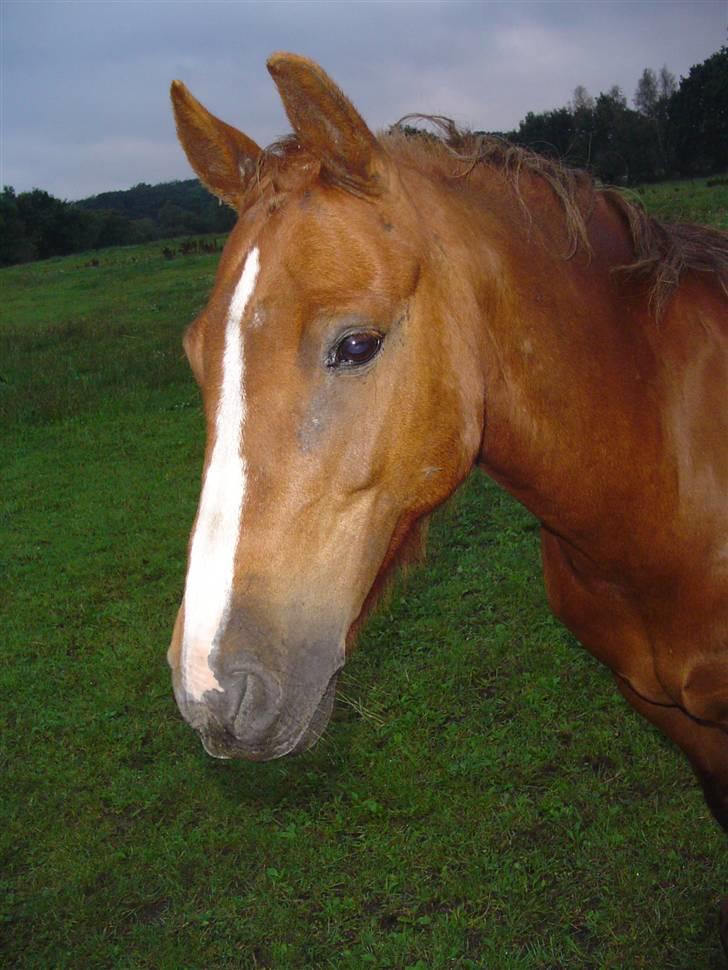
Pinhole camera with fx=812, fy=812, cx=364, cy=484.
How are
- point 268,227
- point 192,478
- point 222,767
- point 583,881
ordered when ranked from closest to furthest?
point 268,227
point 583,881
point 222,767
point 192,478

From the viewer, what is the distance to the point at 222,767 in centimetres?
442

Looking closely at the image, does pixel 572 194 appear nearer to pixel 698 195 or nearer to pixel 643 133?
pixel 643 133

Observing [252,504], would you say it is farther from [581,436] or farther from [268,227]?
[581,436]

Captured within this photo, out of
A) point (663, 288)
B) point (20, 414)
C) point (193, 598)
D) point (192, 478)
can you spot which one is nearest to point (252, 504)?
point (193, 598)

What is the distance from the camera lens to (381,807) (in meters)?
3.96

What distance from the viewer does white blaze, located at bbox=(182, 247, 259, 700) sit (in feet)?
5.29

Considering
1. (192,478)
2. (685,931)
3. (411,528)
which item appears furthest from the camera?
(192,478)

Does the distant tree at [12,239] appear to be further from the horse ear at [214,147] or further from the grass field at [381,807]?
Answer: the horse ear at [214,147]

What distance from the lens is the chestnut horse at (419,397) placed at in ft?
5.52

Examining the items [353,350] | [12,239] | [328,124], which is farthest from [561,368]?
[12,239]

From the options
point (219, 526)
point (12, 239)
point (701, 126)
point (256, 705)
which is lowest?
point (256, 705)

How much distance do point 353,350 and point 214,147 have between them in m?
0.89

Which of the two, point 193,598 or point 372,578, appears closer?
point 193,598

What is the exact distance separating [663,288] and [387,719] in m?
3.04
